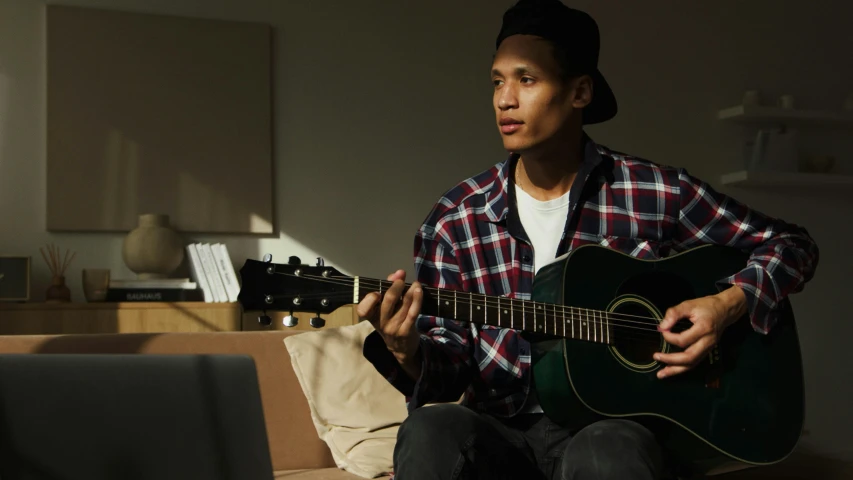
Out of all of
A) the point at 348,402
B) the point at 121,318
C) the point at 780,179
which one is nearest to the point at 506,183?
the point at 348,402

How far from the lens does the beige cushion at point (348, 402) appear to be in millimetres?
2430

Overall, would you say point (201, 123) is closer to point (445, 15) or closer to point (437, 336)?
point (445, 15)

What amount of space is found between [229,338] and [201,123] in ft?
5.91

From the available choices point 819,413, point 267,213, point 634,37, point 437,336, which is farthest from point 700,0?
point 437,336

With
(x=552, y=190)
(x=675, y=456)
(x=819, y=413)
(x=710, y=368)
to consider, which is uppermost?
(x=552, y=190)

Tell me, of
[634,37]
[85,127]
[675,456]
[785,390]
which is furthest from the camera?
[634,37]

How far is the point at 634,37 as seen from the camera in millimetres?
4867

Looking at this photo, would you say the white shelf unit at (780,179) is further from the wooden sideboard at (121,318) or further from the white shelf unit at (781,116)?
the wooden sideboard at (121,318)

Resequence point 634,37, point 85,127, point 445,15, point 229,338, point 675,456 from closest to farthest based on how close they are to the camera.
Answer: point 675,456 < point 229,338 < point 85,127 < point 445,15 < point 634,37

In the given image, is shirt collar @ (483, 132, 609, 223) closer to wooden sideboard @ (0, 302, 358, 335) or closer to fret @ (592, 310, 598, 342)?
fret @ (592, 310, 598, 342)

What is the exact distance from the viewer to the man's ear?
1.95 metres

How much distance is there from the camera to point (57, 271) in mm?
3826

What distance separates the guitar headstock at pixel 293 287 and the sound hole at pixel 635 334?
0.53 metres

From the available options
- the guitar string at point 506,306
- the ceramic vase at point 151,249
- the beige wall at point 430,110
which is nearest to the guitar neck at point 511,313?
the guitar string at point 506,306
